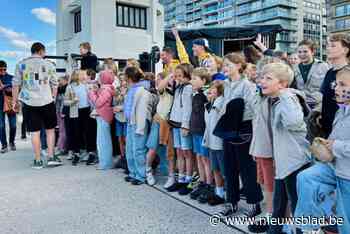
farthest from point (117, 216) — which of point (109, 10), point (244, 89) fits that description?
point (109, 10)

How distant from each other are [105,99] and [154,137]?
A: 1.28 meters

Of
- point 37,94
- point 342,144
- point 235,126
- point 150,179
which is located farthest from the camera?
point 37,94

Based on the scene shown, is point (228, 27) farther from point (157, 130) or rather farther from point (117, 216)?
point (117, 216)

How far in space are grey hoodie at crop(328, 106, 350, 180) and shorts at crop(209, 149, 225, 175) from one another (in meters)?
1.32

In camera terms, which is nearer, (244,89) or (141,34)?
(244,89)

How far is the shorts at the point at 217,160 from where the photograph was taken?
3.55 metres

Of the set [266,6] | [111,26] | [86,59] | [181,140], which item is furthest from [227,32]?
[266,6]

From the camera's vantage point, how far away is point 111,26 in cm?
2195

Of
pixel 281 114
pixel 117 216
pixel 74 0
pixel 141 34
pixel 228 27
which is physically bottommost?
pixel 117 216

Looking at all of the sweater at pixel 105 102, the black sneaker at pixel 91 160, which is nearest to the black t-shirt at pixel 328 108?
the sweater at pixel 105 102

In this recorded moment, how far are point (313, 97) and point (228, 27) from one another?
6874 mm

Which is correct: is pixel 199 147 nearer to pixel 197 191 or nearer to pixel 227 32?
pixel 197 191

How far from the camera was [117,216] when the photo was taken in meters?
3.57

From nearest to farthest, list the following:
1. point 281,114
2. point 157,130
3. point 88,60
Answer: point 281,114
point 157,130
point 88,60
